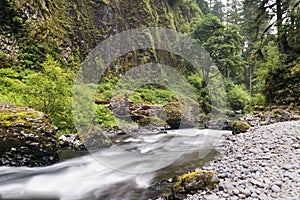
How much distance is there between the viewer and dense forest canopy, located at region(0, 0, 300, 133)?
855 centimetres

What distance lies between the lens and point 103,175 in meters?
5.80

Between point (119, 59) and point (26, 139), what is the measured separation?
51.3ft

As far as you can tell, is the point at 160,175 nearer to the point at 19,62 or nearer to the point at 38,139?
the point at 38,139

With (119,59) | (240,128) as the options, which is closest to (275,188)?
(240,128)

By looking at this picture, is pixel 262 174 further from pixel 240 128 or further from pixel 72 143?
pixel 72 143

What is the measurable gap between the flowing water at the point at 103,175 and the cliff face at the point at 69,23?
360 cm

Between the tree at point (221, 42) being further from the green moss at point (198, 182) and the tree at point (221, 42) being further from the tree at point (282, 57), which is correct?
the green moss at point (198, 182)

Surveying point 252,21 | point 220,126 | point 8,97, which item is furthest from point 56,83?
point 252,21

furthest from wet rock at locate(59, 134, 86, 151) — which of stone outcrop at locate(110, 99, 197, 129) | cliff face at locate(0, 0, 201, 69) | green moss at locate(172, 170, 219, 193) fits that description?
stone outcrop at locate(110, 99, 197, 129)

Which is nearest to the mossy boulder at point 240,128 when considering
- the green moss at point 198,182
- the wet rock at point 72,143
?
the green moss at point 198,182

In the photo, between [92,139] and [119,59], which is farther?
[119,59]

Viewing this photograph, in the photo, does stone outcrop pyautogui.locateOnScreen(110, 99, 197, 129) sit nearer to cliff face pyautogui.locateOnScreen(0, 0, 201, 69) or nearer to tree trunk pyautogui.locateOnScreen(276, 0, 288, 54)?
cliff face pyautogui.locateOnScreen(0, 0, 201, 69)

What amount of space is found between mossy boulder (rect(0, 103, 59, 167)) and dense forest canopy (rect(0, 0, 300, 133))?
7.82 ft

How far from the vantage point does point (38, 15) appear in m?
13.7
